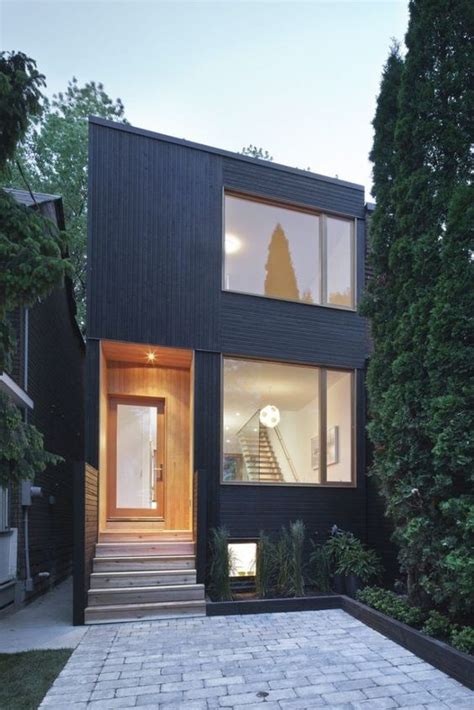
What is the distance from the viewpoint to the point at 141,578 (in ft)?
18.4

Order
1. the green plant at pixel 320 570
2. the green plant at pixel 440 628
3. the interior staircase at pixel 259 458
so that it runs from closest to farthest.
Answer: the green plant at pixel 440 628 → the green plant at pixel 320 570 → the interior staircase at pixel 259 458

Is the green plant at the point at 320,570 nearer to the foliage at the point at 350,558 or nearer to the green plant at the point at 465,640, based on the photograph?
the foliage at the point at 350,558

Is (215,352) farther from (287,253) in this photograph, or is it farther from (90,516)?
(90,516)

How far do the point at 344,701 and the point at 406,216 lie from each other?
4316 mm

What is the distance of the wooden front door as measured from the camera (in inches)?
297

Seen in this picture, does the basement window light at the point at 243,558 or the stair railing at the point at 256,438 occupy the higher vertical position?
the stair railing at the point at 256,438

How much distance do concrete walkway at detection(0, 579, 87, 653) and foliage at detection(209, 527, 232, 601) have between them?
155cm

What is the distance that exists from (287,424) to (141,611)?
3.30 metres

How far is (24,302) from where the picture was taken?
342cm

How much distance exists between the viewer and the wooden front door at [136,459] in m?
7.53

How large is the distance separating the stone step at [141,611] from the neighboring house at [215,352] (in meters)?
0.34

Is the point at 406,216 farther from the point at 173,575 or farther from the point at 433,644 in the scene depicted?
the point at 173,575

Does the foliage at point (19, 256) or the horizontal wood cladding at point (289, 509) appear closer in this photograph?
the foliage at point (19, 256)

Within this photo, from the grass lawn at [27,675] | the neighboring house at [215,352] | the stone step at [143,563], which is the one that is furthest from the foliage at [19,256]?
the stone step at [143,563]
